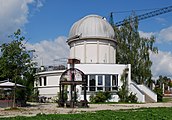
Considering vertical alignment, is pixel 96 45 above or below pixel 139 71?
above

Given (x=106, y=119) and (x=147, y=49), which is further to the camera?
(x=147, y=49)

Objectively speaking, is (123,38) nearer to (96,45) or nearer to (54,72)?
(96,45)

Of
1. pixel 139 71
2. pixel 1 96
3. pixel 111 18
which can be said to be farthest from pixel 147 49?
pixel 111 18

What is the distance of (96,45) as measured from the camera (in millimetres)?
49719

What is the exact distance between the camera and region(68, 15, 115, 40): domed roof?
50281mm

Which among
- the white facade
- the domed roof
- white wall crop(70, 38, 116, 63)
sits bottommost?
the white facade

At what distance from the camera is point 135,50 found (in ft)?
180

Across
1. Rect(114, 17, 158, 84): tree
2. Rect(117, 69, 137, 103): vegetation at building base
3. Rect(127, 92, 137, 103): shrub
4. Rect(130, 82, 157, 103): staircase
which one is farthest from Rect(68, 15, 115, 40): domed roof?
Rect(127, 92, 137, 103): shrub

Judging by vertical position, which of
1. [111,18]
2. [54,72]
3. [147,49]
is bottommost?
[54,72]

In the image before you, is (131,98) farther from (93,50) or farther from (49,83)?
(49,83)

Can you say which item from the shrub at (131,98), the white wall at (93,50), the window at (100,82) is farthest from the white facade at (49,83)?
the shrub at (131,98)

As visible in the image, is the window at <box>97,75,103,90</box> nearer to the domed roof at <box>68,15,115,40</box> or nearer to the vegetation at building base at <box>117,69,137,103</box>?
the vegetation at building base at <box>117,69,137,103</box>

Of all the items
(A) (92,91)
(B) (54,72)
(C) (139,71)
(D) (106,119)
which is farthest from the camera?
(C) (139,71)

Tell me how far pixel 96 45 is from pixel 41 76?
9783mm
